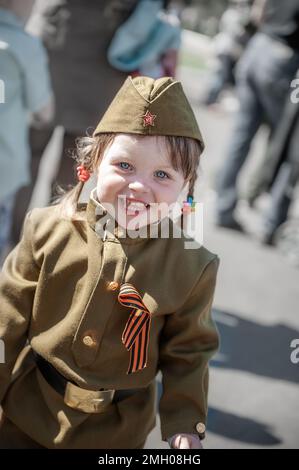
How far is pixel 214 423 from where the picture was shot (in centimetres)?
285

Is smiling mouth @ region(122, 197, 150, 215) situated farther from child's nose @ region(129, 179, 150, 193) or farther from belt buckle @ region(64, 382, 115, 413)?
belt buckle @ region(64, 382, 115, 413)

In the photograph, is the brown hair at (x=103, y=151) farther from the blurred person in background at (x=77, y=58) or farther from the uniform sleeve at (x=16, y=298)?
the blurred person in background at (x=77, y=58)

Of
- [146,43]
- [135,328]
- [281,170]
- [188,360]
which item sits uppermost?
[146,43]

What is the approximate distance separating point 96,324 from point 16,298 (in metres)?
0.23

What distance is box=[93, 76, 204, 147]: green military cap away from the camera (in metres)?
1.62

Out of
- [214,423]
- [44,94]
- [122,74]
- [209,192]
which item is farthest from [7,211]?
[209,192]

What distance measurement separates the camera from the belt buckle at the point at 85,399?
174 cm

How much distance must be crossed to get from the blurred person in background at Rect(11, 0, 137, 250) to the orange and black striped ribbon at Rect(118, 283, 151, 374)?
1.76 meters

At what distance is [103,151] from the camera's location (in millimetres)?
1716

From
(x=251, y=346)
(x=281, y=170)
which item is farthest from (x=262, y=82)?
(x=251, y=346)

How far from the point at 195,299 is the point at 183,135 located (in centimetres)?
46

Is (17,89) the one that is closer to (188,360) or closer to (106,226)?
(106,226)
